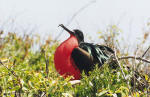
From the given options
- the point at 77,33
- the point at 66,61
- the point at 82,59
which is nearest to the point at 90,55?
the point at 82,59

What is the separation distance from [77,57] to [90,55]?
0.16 meters

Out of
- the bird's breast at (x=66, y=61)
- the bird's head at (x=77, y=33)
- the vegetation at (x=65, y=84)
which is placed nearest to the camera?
the vegetation at (x=65, y=84)

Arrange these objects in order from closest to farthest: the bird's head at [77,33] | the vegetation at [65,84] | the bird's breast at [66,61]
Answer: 1. the vegetation at [65,84]
2. the bird's breast at [66,61]
3. the bird's head at [77,33]

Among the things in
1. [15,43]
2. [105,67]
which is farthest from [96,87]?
[15,43]

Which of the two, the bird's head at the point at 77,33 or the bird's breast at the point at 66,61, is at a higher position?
the bird's head at the point at 77,33

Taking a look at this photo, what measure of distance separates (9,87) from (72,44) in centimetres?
122

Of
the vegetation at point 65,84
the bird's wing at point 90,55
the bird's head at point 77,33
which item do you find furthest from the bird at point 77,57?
the vegetation at point 65,84

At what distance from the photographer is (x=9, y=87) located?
4.82ft

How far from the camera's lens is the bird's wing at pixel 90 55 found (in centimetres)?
250

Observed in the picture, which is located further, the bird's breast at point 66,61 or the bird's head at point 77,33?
the bird's head at point 77,33

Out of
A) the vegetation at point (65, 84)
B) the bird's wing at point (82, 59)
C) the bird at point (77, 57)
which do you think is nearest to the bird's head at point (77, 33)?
the bird at point (77, 57)

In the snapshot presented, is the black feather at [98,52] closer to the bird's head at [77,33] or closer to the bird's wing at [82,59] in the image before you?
the bird's wing at [82,59]

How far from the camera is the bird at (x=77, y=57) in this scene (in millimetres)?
2471

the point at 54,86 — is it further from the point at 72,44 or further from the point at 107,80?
the point at 72,44
